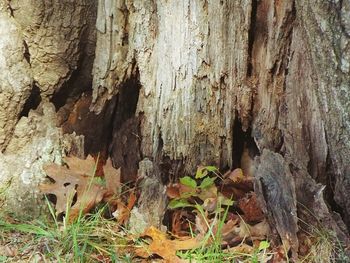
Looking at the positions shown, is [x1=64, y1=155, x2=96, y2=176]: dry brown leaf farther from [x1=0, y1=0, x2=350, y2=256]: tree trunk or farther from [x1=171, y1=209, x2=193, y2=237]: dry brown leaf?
[x1=171, y1=209, x2=193, y2=237]: dry brown leaf

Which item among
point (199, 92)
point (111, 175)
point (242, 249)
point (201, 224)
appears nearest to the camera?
point (242, 249)

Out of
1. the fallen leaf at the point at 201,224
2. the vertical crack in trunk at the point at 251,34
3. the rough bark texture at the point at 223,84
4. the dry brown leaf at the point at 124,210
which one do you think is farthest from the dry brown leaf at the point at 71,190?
the vertical crack in trunk at the point at 251,34

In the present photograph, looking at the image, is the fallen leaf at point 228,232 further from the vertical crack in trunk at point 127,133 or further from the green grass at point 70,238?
the vertical crack in trunk at point 127,133

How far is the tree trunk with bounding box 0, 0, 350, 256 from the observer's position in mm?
2410

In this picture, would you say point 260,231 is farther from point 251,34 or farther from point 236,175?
point 251,34

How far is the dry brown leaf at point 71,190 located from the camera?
256cm

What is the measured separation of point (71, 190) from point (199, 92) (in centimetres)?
78

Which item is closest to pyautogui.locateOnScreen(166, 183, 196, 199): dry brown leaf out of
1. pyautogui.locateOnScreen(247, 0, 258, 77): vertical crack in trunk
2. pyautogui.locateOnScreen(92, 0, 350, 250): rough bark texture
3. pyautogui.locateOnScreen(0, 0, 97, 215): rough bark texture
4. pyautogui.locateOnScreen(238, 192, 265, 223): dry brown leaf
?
pyautogui.locateOnScreen(92, 0, 350, 250): rough bark texture

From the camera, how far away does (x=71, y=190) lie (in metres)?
2.60

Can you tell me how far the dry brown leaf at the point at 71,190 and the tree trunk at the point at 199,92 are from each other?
195mm

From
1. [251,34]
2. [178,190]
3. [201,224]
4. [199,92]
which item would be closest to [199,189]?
[178,190]

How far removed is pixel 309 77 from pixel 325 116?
0.26m

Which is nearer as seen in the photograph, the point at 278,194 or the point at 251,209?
the point at 278,194

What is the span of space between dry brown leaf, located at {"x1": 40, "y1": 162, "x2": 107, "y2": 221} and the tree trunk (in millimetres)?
195
